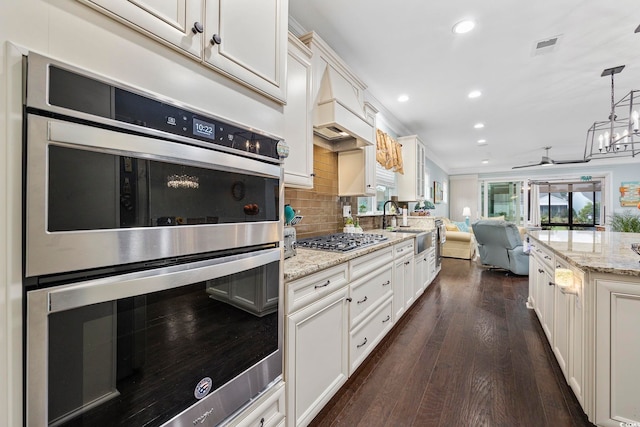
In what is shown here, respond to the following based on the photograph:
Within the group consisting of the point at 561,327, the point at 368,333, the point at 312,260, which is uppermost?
the point at 312,260

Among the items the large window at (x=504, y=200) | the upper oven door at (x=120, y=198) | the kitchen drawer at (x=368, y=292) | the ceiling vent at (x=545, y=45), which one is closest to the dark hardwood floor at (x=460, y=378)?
the kitchen drawer at (x=368, y=292)

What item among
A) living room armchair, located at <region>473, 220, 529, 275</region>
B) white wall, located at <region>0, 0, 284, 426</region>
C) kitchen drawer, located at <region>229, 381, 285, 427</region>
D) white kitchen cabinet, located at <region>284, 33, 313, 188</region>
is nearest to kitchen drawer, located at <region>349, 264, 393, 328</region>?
kitchen drawer, located at <region>229, 381, 285, 427</region>

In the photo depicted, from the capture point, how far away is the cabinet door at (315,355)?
1.29m

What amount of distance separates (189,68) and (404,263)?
8.49ft

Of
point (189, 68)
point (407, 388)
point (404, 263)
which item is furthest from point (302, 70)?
point (407, 388)

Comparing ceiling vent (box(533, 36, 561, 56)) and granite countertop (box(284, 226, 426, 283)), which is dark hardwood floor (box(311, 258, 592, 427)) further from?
ceiling vent (box(533, 36, 561, 56))

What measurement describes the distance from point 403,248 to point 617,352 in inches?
64.4

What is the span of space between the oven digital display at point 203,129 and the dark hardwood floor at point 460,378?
64.1 inches

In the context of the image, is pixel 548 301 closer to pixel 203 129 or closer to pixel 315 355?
pixel 315 355

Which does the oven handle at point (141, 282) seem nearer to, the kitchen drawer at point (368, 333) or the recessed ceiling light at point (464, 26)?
the kitchen drawer at point (368, 333)

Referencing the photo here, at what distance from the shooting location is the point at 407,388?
1.82 meters

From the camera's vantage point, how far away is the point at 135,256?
0.71 meters

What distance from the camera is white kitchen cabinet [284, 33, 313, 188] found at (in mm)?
1750

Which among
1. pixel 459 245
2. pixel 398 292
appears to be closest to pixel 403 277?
pixel 398 292
